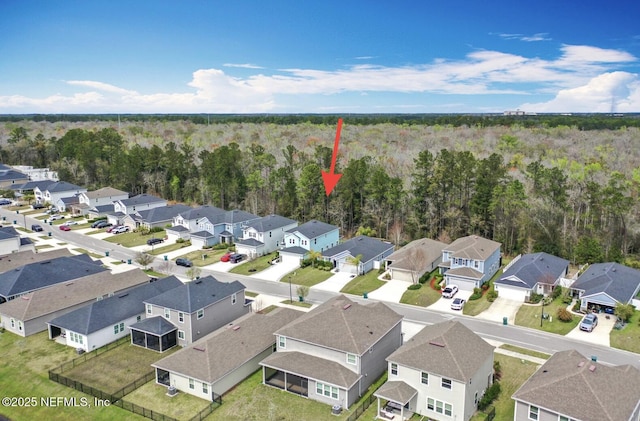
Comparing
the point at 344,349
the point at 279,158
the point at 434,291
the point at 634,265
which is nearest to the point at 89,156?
the point at 279,158

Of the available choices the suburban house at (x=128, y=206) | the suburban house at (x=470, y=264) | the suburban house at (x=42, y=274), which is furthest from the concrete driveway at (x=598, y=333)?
the suburban house at (x=128, y=206)

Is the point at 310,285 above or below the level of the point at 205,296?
below

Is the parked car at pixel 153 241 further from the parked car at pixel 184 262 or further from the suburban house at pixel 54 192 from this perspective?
the suburban house at pixel 54 192

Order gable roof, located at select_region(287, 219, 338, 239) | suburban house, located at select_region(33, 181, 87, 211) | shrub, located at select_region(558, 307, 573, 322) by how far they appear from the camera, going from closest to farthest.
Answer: shrub, located at select_region(558, 307, 573, 322), gable roof, located at select_region(287, 219, 338, 239), suburban house, located at select_region(33, 181, 87, 211)

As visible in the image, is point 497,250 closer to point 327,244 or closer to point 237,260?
point 327,244

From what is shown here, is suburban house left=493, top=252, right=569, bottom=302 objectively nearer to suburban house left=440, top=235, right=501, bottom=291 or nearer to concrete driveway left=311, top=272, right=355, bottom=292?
suburban house left=440, top=235, right=501, bottom=291

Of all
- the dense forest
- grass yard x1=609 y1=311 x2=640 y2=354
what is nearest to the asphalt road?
grass yard x1=609 y1=311 x2=640 y2=354

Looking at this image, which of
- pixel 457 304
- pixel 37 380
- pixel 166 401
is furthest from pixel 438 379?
pixel 37 380
